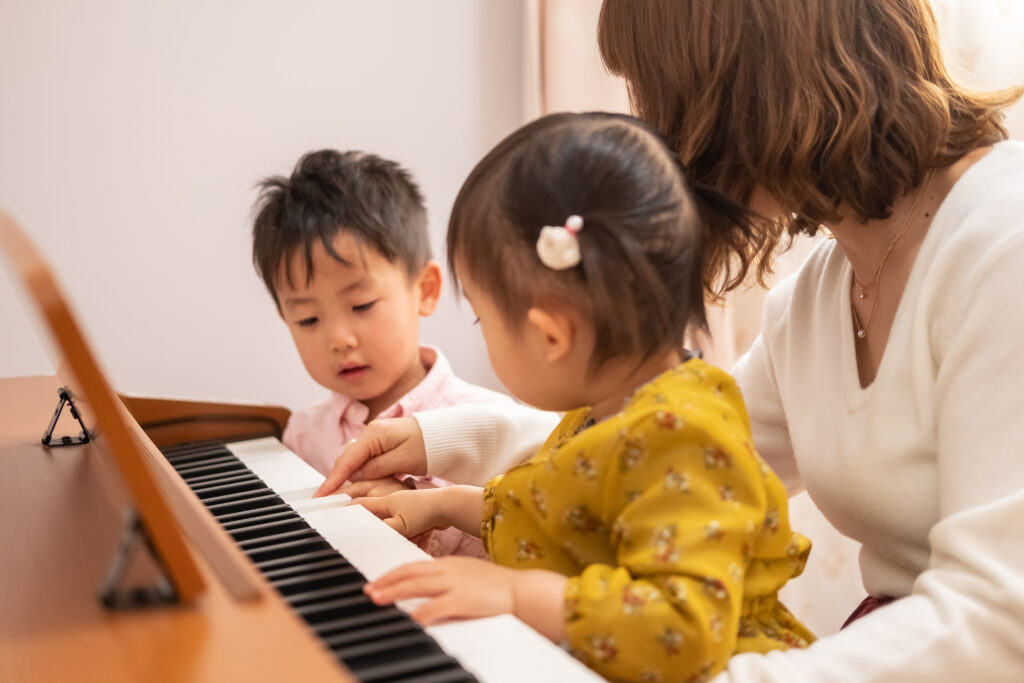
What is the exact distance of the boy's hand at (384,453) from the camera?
52.2 inches

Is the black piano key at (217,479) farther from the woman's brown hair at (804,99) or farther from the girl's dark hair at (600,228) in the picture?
the woman's brown hair at (804,99)

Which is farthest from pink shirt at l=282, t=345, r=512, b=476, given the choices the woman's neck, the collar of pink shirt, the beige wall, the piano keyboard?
the woman's neck

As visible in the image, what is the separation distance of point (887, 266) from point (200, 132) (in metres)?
1.57

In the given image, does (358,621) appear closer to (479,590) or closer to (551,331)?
(479,590)

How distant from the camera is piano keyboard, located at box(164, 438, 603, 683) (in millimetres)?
687

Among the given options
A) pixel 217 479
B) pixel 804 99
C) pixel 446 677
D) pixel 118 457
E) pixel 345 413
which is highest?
pixel 804 99

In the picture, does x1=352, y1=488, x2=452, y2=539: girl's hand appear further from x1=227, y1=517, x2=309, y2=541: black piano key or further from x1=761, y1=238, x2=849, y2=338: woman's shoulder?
x1=761, y1=238, x2=849, y2=338: woman's shoulder

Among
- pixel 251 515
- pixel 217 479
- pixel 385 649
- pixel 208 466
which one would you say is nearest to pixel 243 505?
pixel 251 515

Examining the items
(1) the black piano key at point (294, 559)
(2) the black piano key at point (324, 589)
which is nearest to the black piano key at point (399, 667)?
(2) the black piano key at point (324, 589)

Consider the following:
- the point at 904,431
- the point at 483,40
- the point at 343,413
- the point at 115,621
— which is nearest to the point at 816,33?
the point at 904,431

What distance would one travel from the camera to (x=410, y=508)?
1194 mm

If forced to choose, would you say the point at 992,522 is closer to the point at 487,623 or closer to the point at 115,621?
the point at 487,623

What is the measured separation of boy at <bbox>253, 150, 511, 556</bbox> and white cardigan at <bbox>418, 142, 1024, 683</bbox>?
34 cm

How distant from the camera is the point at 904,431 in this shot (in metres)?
1.05
